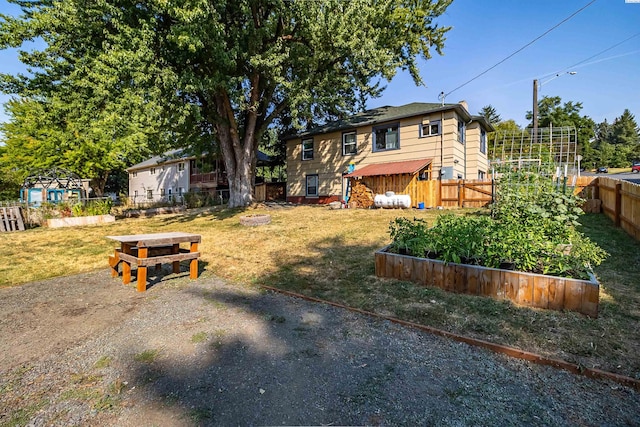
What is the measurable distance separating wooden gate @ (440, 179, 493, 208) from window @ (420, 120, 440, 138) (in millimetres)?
2807

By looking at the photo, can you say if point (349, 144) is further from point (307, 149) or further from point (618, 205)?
point (618, 205)

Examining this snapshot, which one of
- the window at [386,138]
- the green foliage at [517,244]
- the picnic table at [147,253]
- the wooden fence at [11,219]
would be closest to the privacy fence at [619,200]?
the green foliage at [517,244]

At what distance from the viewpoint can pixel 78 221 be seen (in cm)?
1386

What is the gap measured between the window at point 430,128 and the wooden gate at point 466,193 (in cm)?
281

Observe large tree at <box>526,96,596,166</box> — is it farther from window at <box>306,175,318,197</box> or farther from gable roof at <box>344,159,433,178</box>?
window at <box>306,175,318,197</box>

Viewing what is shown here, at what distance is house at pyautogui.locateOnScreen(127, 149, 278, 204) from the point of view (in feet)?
93.0

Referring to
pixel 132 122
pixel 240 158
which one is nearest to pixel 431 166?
pixel 240 158

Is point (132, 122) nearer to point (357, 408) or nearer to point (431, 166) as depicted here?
point (357, 408)

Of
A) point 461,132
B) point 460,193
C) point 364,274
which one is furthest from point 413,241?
point 461,132

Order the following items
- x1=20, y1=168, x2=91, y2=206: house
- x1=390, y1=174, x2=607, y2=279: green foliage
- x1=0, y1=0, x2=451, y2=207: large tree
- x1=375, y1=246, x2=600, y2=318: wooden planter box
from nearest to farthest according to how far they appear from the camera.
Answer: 1. x1=375, y1=246, x2=600, y2=318: wooden planter box
2. x1=390, y1=174, x2=607, y2=279: green foliage
3. x1=0, y1=0, x2=451, y2=207: large tree
4. x1=20, y1=168, x2=91, y2=206: house

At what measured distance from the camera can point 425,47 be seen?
54.8ft

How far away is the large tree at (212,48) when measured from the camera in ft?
34.7

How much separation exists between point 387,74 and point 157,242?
41.8 feet

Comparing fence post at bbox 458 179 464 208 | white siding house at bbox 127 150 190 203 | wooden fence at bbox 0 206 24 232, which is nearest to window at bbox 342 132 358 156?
fence post at bbox 458 179 464 208
